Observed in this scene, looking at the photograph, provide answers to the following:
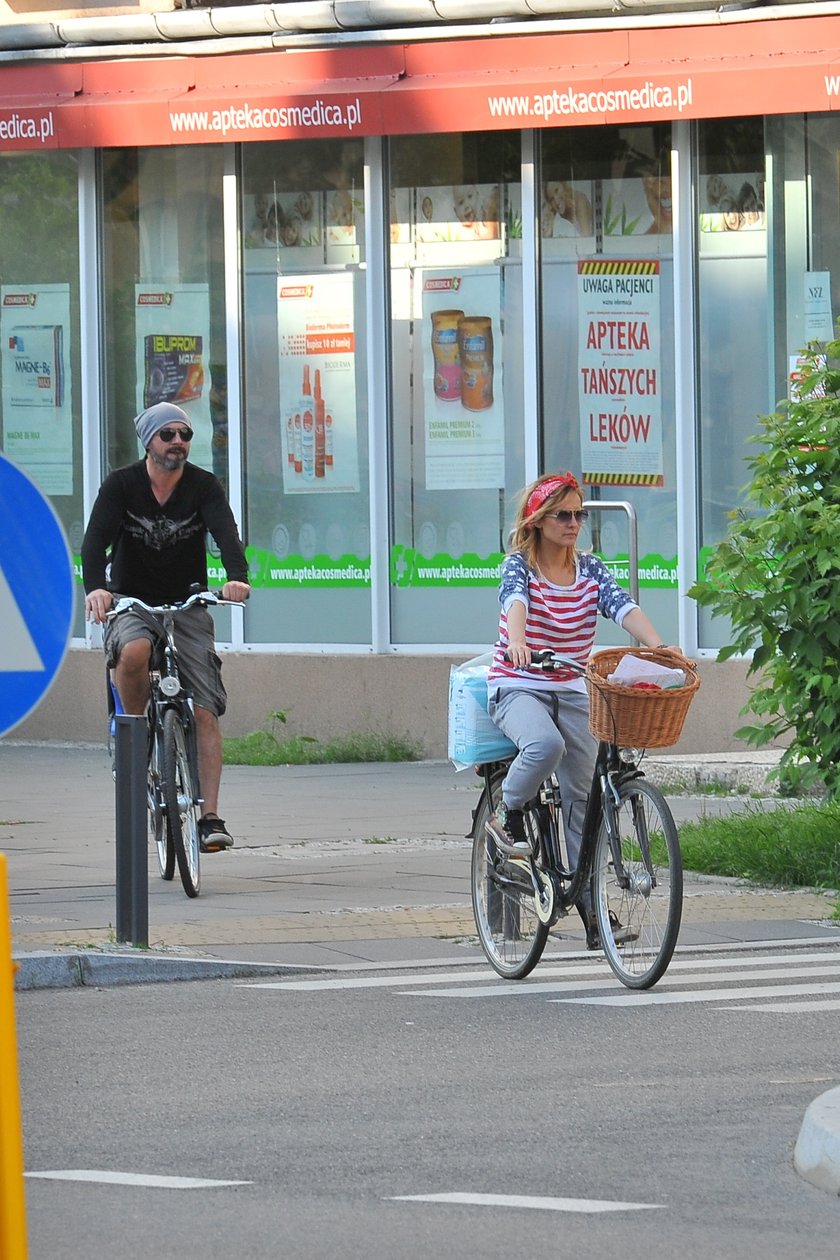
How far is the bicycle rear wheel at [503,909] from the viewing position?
866cm

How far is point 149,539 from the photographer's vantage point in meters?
11.1

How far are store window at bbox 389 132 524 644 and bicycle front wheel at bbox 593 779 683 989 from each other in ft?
29.7

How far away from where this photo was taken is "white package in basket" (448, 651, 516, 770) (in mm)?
8773

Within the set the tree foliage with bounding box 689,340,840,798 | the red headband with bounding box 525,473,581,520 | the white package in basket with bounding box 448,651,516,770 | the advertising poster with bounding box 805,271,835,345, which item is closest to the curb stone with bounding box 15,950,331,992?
the white package in basket with bounding box 448,651,516,770

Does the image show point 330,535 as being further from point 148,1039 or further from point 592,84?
point 148,1039

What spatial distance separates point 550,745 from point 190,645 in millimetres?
2988

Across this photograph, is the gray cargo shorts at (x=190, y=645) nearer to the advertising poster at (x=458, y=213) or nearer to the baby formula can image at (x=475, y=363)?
the baby formula can image at (x=475, y=363)

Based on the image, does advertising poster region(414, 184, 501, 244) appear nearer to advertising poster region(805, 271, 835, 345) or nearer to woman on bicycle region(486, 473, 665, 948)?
advertising poster region(805, 271, 835, 345)

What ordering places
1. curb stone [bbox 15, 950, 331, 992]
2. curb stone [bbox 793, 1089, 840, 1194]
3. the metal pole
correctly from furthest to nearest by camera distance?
the metal pole < curb stone [bbox 15, 950, 331, 992] < curb stone [bbox 793, 1089, 840, 1194]

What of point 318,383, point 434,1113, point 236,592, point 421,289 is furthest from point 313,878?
point 318,383

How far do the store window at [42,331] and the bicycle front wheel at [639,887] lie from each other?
10942 mm

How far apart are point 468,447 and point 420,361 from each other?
0.69m

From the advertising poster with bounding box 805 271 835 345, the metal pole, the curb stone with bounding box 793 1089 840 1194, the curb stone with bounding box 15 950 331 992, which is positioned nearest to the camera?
the curb stone with bounding box 793 1089 840 1194

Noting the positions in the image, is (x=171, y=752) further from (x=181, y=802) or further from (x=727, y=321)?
(x=727, y=321)
